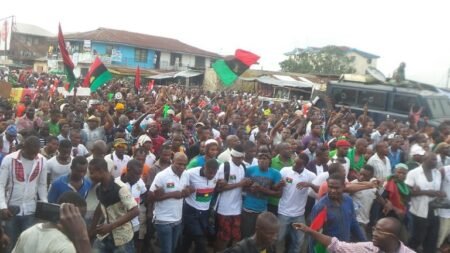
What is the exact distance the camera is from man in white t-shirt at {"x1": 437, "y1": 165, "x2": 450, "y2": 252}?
21.5 ft

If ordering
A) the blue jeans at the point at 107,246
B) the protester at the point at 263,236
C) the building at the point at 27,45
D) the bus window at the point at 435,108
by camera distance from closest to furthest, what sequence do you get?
1. the protester at the point at 263,236
2. the blue jeans at the point at 107,246
3. the bus window at the point at 435,108
4. the building at the point at 27,45

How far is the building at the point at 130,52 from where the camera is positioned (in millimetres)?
44562

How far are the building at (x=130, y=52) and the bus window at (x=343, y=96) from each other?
2796 cm

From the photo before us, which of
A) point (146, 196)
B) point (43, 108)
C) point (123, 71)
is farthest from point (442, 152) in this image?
point (123, 71)

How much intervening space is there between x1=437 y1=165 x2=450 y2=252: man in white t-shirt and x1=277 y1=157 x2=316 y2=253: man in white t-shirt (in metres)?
1.88

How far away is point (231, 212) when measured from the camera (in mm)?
6035

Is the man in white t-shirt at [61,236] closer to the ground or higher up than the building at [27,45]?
closer to the ground

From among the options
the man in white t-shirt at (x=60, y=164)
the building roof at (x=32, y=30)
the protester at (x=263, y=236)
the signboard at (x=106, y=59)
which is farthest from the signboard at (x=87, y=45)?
the protester at (x=263, y=236)

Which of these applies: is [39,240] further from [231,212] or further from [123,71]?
[123,71]

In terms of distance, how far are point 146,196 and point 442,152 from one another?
14.8ft

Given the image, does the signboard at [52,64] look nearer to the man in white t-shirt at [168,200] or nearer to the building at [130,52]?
the building at [130,52]

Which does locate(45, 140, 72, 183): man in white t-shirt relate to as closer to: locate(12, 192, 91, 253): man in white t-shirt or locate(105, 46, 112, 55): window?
locate(12, 192, 91, 253): man in white t-shirt

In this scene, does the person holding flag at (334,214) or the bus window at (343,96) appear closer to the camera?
the person holding flag at (334,214)

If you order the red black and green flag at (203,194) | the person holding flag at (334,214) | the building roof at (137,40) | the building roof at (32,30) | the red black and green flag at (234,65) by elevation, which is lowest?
the red black and green flag at (203,194)
